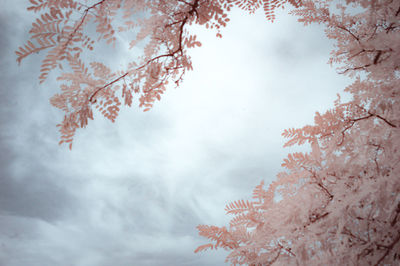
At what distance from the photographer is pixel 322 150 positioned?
145 centimetres

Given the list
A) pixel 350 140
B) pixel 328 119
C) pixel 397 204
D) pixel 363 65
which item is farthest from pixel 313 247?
pixel 363 65

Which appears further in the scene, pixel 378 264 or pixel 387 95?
pixel 387 95

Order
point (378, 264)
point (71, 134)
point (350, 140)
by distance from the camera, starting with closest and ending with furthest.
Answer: point (378, 264), point (71, 134), point (350, 140)

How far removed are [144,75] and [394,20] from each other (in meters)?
1.34

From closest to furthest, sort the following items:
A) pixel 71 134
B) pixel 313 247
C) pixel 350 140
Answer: pixel 313 247 < pixel 71 134 < pixel 350 140

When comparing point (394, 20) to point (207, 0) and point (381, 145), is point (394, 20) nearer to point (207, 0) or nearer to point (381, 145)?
point (381, 145)

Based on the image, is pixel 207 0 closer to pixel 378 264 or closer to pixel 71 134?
pixel 71 134

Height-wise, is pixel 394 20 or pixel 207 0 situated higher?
pixel 207 0

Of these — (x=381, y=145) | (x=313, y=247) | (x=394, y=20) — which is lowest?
(x=313, y=247)

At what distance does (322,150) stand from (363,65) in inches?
24.7

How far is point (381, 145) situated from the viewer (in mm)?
1188

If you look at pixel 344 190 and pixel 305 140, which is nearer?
pixel 344 190

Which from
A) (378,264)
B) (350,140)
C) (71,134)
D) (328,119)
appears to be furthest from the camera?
(328,119)

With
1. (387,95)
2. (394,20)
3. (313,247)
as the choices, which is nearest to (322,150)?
(387,95)
